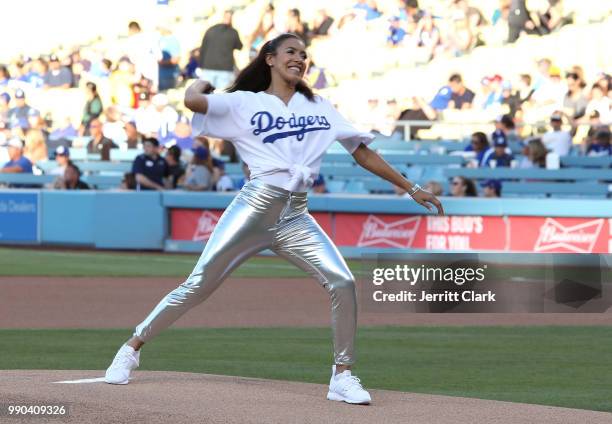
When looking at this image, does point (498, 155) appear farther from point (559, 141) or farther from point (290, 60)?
point (290, 60)

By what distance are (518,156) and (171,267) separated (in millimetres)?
5785

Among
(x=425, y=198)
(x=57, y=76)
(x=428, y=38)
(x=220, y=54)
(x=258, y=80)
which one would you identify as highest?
(x=428, y=38)

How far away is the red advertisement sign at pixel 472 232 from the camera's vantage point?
60.8 ft

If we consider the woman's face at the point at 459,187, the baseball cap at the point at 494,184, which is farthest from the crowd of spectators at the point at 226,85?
the woman's face at the point at 459,187

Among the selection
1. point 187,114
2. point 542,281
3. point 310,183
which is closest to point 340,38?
point 187,114

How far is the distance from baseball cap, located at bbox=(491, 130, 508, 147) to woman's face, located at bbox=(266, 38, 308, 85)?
1351cm

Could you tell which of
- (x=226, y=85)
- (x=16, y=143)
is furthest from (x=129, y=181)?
(x=16, y=143)

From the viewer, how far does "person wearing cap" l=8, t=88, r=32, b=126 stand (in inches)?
1166

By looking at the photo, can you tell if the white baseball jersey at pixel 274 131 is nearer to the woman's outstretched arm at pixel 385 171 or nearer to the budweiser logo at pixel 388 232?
the woman's outstretched arm at pixel 385 171

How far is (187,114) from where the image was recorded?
28.5m

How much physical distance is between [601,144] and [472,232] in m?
2.62

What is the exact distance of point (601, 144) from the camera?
2056cm

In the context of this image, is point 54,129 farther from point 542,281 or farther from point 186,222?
point 542,281

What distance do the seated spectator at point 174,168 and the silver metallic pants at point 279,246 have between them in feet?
48.8
